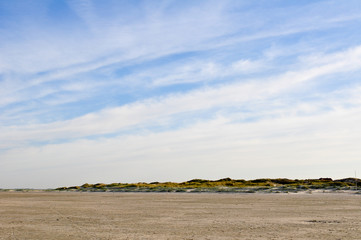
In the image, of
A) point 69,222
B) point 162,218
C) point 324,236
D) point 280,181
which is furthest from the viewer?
point 280,181

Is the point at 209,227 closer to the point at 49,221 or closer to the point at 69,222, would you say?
the point at 69,222

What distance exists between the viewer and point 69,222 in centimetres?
1830

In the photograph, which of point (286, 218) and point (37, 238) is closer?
point (37, 238)

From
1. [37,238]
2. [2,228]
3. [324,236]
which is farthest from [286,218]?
[2,228]

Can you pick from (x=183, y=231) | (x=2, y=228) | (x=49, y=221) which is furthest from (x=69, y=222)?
(x=183, y=231)

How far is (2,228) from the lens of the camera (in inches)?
643

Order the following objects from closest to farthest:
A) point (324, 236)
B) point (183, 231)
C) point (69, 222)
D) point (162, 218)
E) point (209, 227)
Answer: point (324, 236) < point (183, 231) < point (209, 227) < point (69, 222) < point (162, 218)

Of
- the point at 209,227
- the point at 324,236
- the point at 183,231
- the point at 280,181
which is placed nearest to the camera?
the point at 324,236

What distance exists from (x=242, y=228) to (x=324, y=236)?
3331mm

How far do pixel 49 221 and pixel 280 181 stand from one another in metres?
69.1

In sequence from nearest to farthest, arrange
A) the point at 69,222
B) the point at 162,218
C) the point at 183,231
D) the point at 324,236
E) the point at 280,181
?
the point at 324,236
the point at 183,231
the point at 69,222
the point at 162,218
the point at 280,181

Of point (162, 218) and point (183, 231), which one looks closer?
point (183, 231)

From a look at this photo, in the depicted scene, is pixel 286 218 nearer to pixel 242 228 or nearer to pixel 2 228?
pixel 242 228

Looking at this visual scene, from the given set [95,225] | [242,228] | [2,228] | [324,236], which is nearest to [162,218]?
[95,225]
